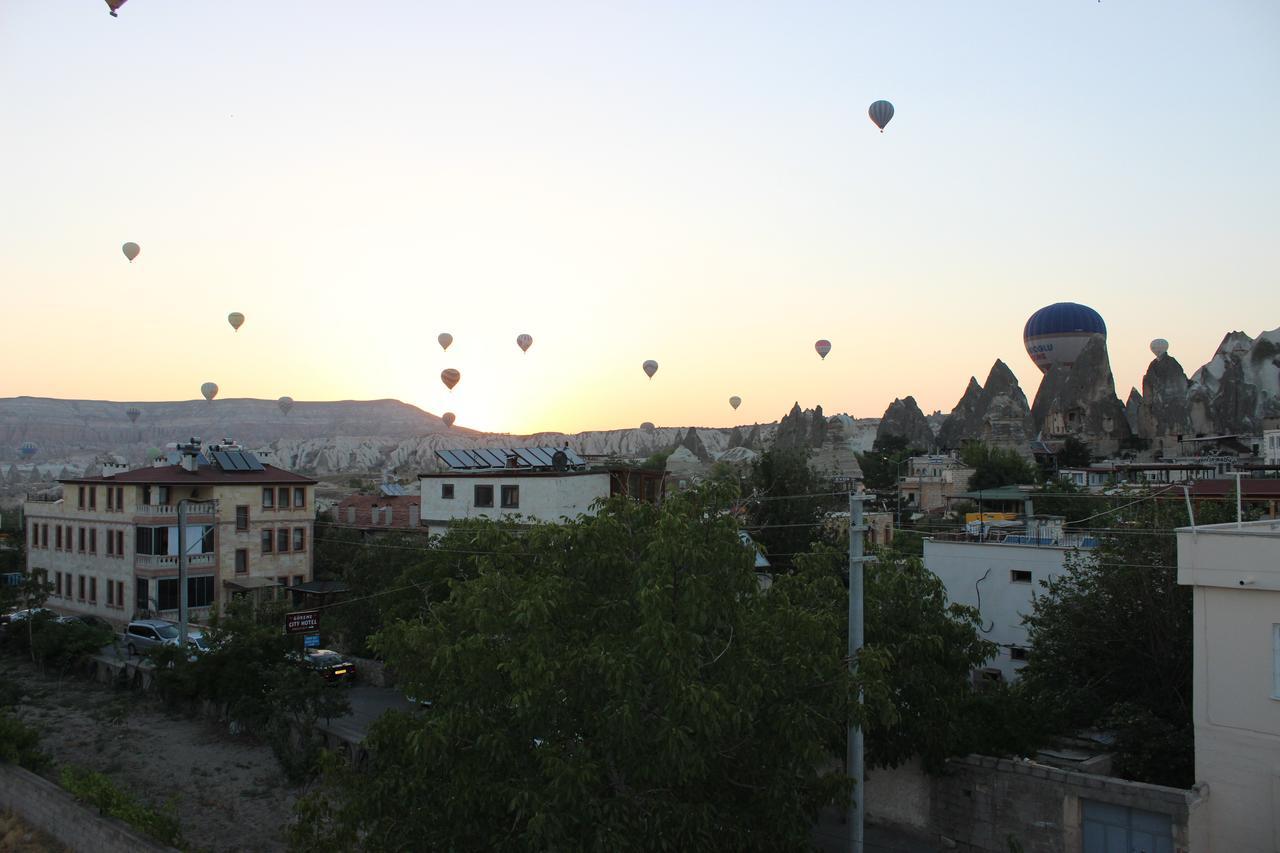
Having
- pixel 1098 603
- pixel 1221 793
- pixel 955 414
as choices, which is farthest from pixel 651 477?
pixel 955 414

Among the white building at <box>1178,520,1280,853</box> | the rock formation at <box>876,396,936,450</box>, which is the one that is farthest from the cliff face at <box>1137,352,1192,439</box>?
the white building at <box>1178,520,1280,853</box>

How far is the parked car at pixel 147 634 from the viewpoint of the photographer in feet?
115

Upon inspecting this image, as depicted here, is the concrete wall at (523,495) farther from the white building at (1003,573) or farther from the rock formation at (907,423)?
the rock formation at (907,423)

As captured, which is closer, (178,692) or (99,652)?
(178,692)

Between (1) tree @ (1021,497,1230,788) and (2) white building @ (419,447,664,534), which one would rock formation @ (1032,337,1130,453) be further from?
(1) tree @ (1021,497,1230,788)

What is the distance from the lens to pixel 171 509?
41844 millimetres

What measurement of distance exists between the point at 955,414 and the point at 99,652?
140594mm

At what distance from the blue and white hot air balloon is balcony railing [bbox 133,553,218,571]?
122 metres

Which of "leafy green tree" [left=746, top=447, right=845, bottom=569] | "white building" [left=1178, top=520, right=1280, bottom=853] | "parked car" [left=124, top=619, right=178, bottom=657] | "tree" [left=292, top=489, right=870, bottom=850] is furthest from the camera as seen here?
"leafy green tree" [left=746, top=447, right=845, bottom=569]

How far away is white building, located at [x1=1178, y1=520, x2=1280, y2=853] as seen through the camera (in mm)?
15281

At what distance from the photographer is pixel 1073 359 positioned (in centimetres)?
13725

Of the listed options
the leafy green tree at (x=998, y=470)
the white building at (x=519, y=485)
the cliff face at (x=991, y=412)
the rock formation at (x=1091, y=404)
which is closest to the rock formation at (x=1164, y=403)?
the rock formation at (x=1091, y=404)

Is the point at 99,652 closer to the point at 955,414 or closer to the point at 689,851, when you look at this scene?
the point at 689,851

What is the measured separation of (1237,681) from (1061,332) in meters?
134
